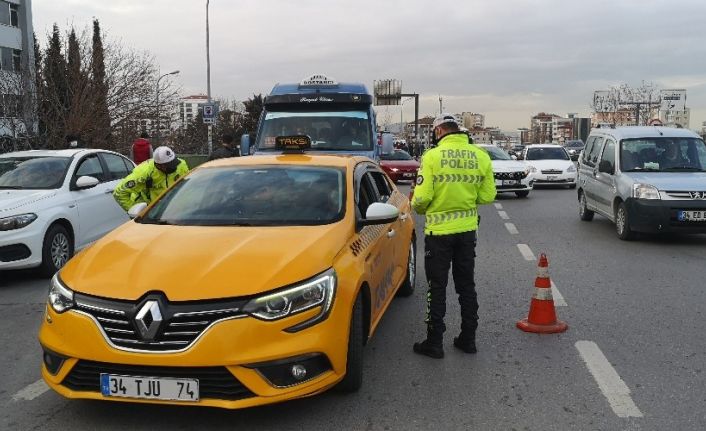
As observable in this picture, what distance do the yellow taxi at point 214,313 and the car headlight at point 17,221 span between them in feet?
12.2

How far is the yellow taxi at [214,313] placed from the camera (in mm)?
3494

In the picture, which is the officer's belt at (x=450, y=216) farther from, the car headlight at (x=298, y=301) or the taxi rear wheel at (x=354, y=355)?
the car headlight at (x=298, y=301)

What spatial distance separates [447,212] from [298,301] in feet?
5.78

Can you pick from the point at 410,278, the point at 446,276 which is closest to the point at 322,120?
the point at 410,278

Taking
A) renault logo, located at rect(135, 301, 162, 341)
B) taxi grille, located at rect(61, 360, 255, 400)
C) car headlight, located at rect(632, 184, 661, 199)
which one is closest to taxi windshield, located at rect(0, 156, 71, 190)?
taxi grille, located at rect(61, 360, 255, 400)

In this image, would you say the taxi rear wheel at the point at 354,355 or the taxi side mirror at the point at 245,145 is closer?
the taxi rear wheel at the point at 354,355

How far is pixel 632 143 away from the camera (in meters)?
11.5

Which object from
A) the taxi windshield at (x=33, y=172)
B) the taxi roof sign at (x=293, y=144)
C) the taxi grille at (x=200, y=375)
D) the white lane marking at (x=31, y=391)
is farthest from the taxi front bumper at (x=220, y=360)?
the taxi windshield at (x=33, y=172)

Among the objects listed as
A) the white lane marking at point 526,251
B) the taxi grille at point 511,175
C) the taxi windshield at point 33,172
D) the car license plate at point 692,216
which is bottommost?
the white lane marking at point 526,251

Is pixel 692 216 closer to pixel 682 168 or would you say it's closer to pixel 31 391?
pixel 682 168

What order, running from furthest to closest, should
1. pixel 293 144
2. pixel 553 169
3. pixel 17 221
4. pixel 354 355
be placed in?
1. pixel 553 169
2. pixel 17 221
3. pixel 293 144
4. pixel 354 355

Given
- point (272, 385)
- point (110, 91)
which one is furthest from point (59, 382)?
point (110, 91)

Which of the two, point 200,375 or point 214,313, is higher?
point 214,313

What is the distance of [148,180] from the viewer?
7.21 meters
